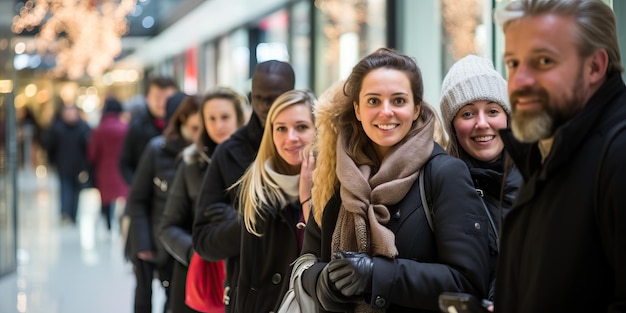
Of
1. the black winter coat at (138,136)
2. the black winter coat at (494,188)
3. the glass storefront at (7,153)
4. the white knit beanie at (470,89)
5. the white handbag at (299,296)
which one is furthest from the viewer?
the glass storefront at (7,153)

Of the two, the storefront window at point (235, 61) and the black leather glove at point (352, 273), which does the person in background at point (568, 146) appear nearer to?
the black leather glove at point (352, 273)

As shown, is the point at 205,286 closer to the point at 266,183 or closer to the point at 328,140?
the point at 266,183

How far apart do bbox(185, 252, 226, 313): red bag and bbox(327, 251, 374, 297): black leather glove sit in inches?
76.0

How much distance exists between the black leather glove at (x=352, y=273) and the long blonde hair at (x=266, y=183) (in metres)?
1.02

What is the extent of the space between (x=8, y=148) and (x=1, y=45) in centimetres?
110

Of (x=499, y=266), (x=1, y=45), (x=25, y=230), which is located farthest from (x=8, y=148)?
(x=499, y=266)

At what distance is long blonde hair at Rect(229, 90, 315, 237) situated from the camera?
137 inches

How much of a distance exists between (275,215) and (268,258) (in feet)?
0.55

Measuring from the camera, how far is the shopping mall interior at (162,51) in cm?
672

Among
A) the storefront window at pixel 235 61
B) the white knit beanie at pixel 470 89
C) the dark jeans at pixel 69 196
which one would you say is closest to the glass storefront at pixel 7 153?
the dark jeans at pixel 69 196

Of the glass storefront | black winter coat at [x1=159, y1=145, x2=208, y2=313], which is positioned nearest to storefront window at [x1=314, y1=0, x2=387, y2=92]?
black winter coat at [x1=159, y1=145, x2=208, y2=313]

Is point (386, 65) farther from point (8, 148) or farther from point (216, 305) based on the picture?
point (8, 148)

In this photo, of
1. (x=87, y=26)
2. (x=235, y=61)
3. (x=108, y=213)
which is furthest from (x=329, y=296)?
(x=87, y=26)

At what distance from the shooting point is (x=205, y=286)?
4.30 meters
